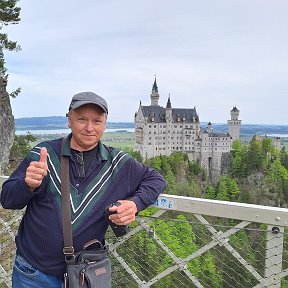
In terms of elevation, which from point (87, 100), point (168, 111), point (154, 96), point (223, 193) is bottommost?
point (223, 193)

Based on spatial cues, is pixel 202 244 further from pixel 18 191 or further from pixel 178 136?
pixel 178 136

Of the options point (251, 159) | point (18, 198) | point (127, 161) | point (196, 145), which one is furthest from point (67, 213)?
point (196, 145)

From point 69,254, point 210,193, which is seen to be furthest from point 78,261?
point 210,193

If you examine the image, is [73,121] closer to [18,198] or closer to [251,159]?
[18,198]

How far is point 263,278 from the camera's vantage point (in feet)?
7.56

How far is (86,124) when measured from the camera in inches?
81.0

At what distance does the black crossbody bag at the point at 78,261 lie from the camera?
1928 millimetres

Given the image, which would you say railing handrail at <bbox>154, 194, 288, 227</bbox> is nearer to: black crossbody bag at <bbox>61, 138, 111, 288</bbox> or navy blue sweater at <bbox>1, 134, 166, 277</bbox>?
navy blue sweater at <bbox>1, 134, 166, 277</bbox>

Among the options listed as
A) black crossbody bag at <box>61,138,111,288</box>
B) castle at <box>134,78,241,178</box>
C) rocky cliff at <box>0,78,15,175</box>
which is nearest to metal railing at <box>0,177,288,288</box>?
black crossbody bag at <box>61,138,111,288</box>

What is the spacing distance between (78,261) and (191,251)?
89 cm

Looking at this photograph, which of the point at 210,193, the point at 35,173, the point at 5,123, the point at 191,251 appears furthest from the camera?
the point at 210,193

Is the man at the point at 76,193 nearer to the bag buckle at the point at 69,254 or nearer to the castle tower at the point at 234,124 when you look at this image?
the bag buckle at the point at 69,254

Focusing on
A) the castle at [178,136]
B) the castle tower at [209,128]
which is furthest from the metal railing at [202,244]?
the castle tower at [209,128]

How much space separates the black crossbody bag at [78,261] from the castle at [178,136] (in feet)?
244
